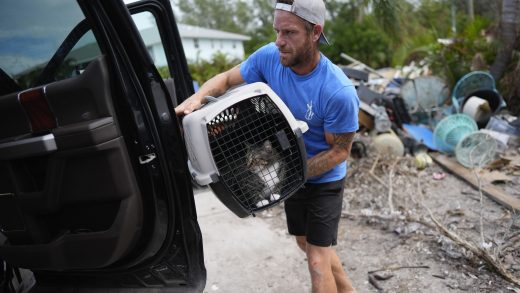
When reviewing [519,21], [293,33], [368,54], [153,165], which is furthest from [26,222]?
[368,54]

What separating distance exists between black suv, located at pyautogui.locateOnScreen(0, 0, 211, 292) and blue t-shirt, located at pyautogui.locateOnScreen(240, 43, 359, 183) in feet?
2.25

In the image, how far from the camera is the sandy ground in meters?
2.75

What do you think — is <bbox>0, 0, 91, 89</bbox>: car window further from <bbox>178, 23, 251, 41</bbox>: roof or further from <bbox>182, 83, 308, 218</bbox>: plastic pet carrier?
<bbox>178, 23, 251, 41</bbox>: roof

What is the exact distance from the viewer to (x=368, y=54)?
Result: 2327cm

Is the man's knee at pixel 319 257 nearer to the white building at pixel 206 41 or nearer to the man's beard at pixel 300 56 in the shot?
the man's beard at pixel 300 56

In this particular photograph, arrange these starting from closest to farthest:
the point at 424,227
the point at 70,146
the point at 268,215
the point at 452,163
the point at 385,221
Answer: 1. the point at 70,146
2. the point at 424,227
3. the point at 385,221
4. the point at 268,215
5. the point at 452,163

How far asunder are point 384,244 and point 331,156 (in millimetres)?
1680

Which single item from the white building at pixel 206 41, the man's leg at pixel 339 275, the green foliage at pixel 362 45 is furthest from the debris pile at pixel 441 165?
the white building at pixel 206 41

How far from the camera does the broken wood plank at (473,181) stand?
12.2 ft

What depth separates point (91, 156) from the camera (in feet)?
5.02

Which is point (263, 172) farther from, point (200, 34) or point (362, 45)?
point (200, 34)

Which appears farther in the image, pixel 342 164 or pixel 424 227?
pixel 424 227

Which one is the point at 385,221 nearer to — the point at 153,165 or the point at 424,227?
the point at 424,227

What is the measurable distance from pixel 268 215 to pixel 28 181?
8.88 ft
